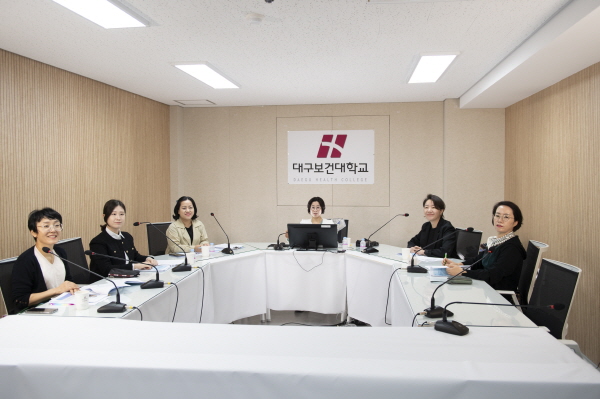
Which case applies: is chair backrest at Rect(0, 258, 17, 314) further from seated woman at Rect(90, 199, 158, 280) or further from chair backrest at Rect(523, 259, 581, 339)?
chair backrest at Rect(523, 259, 581, 339)

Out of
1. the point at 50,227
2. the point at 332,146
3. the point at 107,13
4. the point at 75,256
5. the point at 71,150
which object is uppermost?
the point at 107,13

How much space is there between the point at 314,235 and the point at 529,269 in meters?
1.99

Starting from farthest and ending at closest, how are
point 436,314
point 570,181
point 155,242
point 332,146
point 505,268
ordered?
point 332,146 → point 155,242 → point 570,181 → point 505,268 → point 436,314

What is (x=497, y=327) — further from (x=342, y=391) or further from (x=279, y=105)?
(x=279, y=105)

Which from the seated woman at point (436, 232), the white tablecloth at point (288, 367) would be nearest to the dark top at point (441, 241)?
the seated woman at point (436, 232)

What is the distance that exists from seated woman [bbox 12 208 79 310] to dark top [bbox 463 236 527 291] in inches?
107

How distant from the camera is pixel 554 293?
225 cm

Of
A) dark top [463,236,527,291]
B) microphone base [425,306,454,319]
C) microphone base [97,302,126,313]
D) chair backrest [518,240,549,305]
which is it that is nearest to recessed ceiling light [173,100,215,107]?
microphone base [97,302,126,313]

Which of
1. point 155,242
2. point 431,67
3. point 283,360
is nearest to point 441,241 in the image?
point 431,67

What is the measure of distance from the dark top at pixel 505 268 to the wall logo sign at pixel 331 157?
10.3ft

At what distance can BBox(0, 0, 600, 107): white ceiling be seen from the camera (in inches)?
101

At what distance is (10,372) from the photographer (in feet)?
4.42

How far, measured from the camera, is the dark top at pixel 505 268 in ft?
9.04

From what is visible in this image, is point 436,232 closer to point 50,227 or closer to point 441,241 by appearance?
point 441,241
